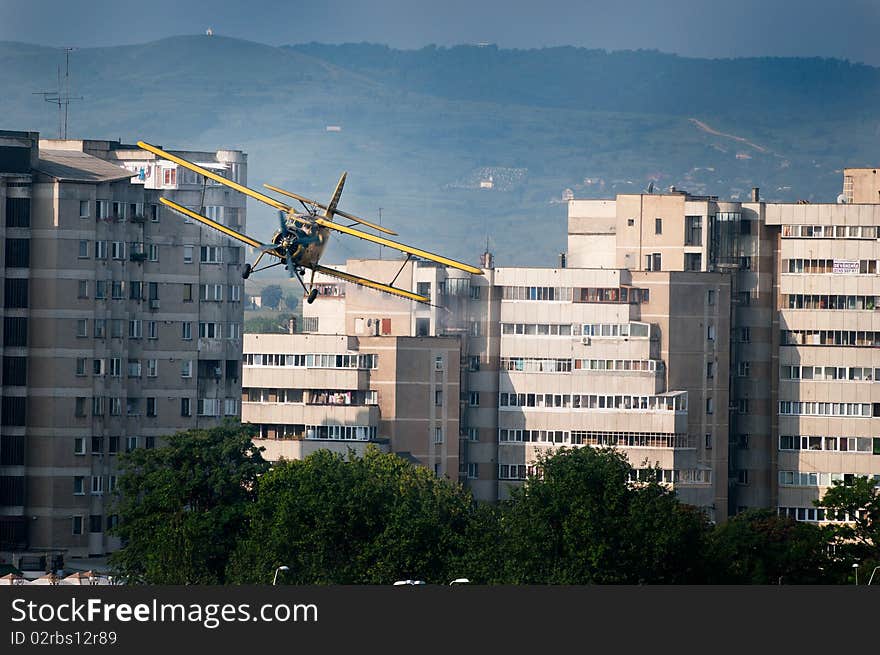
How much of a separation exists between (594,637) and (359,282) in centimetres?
5926

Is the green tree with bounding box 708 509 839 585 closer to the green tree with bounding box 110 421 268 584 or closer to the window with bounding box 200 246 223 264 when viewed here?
the green tree with bounding box 110 421 268 584

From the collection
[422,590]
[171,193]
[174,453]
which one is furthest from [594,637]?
[171,193]

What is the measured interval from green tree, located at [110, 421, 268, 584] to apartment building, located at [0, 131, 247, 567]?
6.80m

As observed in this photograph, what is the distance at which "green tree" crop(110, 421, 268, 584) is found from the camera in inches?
5797

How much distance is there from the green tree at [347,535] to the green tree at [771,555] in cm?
2017

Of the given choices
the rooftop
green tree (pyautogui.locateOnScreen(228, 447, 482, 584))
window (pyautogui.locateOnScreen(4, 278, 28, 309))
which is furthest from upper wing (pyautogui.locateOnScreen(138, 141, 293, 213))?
window (pyautogui.locateOnScreen(4, 278, 28, 309))

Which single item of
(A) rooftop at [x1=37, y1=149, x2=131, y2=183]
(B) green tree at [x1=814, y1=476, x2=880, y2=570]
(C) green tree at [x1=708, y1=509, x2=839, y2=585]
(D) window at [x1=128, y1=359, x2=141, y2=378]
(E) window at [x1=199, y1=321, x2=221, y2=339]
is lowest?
(C) green tree at [x1=708, y1=509, x2=839, y2=585]

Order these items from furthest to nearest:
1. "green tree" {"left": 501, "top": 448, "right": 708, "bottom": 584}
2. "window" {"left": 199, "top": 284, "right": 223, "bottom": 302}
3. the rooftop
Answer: "window" {"left": 199, "top": 284, "right": 223, "bottom": 302}, the rooftop, "green tree" {"left": 501, "top": 448, "right": 708, "bottom": 584}

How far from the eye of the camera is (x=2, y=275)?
571 feet

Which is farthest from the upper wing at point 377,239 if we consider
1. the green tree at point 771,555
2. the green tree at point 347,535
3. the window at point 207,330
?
the window at point 207,330

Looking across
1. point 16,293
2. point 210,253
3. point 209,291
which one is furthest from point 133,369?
point 16,293

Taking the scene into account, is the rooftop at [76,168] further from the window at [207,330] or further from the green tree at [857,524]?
the green tree at [857,524]

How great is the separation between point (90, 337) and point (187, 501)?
23.7m

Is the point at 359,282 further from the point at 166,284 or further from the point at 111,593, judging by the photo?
the point at 111,593
